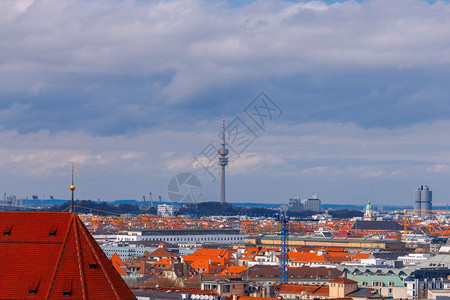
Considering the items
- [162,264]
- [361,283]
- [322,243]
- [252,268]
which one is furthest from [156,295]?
[322,243]

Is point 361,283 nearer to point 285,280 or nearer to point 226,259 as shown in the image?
point 285,280

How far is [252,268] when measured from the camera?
11231 centimetres

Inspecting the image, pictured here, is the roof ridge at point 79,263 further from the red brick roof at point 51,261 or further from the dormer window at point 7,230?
the dormer window at point 7,230

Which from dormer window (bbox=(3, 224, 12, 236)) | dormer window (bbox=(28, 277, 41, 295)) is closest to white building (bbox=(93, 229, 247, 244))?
dormer window (bbox=(3, 224, 12, 236))

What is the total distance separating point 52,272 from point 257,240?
135461 millimetres

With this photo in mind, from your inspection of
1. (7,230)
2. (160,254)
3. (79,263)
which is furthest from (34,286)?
(160,254)

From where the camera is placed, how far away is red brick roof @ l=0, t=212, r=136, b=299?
47.3 metres

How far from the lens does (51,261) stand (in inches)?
1884

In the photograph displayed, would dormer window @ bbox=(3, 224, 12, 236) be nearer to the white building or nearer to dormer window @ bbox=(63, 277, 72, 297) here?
dormer window @ bbox=(63, 277, 72, 297)

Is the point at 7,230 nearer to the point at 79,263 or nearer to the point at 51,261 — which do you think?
the point at 51,261

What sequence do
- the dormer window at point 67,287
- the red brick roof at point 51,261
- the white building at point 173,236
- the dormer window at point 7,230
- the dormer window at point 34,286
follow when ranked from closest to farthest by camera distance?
the dormer window at point 67,287 → the dormer window at point 34,286 → the red brick roof at point 51,261 → the dormer window at point 7,230 → the white building at point 173,236

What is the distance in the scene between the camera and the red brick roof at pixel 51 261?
4734 centimetres

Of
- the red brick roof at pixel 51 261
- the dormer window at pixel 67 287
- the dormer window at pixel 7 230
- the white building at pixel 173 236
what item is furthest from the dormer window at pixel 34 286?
the white building at pixel 173 236

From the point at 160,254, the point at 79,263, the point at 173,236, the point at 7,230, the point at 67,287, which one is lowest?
the point at 67,287
